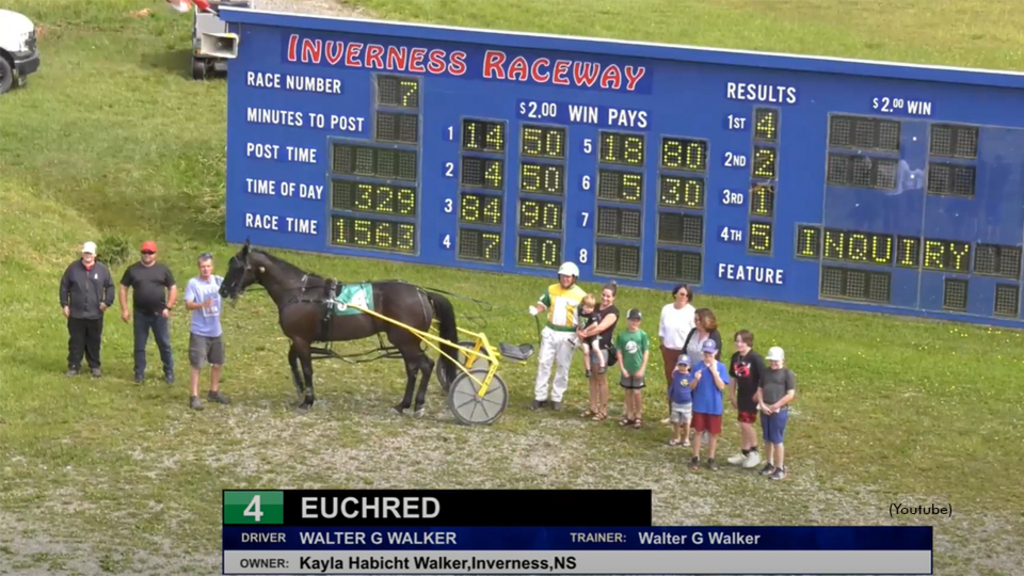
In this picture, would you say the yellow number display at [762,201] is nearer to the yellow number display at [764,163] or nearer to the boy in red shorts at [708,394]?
the yellow number display at [764,163]

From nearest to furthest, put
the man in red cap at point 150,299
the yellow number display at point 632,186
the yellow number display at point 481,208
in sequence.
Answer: the man in red cap at point 150,299 < the yellow number display at point 632,186 < the yellow number display at point 481,208

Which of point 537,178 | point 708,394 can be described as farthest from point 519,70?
point 708,394

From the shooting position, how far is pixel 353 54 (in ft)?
84.6

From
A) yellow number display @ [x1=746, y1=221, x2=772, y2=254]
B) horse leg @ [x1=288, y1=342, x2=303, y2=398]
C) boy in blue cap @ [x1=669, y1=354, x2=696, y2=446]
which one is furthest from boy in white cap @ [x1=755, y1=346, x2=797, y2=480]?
yellow number display @ [x1=746, y1=221, x2=772, y2=254]

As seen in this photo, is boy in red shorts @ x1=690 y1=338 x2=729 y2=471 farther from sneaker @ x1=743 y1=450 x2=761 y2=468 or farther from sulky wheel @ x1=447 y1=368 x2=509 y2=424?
sulky wheel @ x1=447 y1=368 x2=509 y2=424

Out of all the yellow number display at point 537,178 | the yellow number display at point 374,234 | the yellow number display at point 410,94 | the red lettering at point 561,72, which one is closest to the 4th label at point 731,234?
the yellow number display at point 537,178

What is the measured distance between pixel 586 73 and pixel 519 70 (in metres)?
0.96

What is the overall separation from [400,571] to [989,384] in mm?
9645

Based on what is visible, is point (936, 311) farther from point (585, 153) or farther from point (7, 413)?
point (7, 413)

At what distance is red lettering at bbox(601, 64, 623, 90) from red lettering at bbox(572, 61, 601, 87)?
118 millimetres

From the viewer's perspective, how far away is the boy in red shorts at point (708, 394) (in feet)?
62.5

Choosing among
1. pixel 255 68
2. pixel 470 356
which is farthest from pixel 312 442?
pixel 255 68
